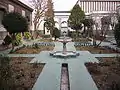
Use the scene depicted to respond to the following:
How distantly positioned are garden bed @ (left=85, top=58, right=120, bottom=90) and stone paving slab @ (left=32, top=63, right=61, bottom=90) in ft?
3.84

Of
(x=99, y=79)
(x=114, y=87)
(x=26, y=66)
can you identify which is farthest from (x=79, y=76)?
(x=26, y=66)

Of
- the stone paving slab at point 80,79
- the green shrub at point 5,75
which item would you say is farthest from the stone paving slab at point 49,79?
the green shrub at point 5,75

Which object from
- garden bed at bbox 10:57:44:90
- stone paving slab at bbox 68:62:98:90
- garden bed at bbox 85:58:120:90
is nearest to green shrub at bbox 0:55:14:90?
garden bed at bbox 10:57:44:90

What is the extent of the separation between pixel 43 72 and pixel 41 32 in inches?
1255

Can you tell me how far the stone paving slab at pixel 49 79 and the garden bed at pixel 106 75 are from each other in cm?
117

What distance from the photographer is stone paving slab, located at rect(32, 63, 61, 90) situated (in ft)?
23.3

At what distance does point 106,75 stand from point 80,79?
116 centimetres

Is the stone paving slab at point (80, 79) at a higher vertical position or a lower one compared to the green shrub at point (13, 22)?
lower

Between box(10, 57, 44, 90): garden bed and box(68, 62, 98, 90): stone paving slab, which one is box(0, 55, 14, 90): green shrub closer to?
box(10, 57, 44, 90): garden bed

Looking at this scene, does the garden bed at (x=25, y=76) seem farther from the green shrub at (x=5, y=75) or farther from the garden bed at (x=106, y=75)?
the garden bed at (x=106, y=75)

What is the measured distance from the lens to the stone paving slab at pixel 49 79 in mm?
7108

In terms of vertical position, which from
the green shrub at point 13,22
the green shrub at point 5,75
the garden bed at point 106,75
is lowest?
the garden bed at point 106,75

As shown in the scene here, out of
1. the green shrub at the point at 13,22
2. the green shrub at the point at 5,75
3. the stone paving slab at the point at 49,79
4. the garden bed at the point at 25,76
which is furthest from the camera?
the green shrub at the point at 13,22

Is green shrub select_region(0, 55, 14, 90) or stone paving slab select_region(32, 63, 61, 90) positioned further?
stone paving slab select_region(32, 63, 61, 90)
